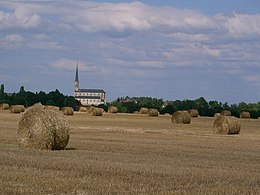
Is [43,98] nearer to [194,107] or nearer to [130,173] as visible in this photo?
[194,107]

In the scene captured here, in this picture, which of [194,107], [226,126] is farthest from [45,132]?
[194,107]

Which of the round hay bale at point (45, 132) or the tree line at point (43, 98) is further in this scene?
the tree line at point (43, 98)

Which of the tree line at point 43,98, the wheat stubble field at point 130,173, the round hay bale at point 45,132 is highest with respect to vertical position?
the tree line at point 43,98

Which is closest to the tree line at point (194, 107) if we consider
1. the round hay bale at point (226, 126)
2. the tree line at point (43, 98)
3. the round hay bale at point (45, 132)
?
the tree line at point (43, 98)

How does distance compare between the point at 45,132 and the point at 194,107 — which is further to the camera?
the point at 194,107

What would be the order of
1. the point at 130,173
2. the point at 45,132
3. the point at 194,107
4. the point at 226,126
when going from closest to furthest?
the point at 130,173, the point at 45,132, the point at 226,126, the point at 194,107

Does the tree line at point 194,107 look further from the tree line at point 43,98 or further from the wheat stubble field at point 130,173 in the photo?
the wheat stubble field at point 130,173

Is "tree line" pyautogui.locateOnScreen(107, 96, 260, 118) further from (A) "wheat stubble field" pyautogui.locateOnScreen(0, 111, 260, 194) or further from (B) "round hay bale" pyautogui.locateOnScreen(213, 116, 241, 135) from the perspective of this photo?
(A) "wheat stubble field" pyautogui.locateOnScreen(0, 111, 260, 194)

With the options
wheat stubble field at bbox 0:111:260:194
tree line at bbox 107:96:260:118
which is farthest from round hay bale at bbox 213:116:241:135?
tree line at bbox 107:96:260:118

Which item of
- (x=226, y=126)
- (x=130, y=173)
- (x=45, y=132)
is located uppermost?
(x=226, y=126)

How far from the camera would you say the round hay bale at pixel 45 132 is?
72.1ft

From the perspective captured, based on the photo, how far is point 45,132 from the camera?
2212 centimetres

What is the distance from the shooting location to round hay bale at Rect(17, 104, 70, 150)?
22.0m

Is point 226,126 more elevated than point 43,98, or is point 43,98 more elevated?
point 43,98
